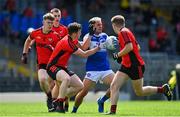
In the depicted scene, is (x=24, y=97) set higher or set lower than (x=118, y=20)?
lower

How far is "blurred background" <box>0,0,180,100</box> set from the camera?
3080cm

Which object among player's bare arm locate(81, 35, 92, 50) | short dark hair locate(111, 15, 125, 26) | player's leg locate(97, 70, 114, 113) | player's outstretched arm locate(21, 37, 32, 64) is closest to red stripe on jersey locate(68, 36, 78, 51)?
player's bare arm locate(81, 35, 92, 50)

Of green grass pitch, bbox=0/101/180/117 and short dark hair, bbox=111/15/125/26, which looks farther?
green grass pitch, bbox=0/101/180/117

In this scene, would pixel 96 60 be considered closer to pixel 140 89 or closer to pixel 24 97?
pixel 140 89

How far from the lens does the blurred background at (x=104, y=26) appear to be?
30.8 m

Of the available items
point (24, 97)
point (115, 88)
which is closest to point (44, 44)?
point (115, 88)

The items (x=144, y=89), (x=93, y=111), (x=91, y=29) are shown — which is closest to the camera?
(x=144, y=89)

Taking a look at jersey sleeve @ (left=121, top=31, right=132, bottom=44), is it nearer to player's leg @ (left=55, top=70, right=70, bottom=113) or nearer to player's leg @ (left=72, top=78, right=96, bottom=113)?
player's leg @ (left=55, top=70, right=70, bottom=113)

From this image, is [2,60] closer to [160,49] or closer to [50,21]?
[160,49]

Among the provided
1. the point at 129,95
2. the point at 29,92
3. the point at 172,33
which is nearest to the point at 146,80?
the point at 129,95

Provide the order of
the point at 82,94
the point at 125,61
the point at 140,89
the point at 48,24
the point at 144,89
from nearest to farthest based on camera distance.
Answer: the point at 125,61 → the point at 140,89 → the point at 144,89 → the point at 82,94 → the point at 48,24

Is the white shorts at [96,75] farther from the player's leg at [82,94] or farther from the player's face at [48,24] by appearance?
the player's face at [48,24]

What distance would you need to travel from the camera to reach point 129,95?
31.7 m

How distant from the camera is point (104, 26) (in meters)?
36.0
